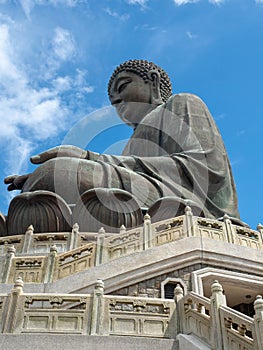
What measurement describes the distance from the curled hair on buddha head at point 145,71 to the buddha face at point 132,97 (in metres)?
0.16

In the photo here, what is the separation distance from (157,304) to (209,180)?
809 cm

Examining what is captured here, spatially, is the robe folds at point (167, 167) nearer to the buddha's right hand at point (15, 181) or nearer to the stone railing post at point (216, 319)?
the buddha's right hand at point (15, 181)

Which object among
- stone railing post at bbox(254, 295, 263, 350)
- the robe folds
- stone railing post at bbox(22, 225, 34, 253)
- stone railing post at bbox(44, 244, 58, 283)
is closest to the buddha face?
the robe folds

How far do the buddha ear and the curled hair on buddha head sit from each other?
0.12 m

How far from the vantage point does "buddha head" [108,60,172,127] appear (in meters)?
17.0

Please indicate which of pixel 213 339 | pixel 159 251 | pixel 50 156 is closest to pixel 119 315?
pixel 213 339

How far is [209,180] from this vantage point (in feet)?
43.0

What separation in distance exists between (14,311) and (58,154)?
281 inches

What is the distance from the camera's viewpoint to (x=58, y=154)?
11.9 m

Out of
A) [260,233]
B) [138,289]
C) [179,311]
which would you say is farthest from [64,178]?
[179,311]

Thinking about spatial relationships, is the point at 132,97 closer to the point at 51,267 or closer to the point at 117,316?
the point at 51,267

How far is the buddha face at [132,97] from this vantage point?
55.8 feet

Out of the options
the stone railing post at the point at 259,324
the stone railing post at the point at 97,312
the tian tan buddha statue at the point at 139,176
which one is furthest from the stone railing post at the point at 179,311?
the tian tan buddha statue at the point at 139,176

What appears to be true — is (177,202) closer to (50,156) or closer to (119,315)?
(50,156)
